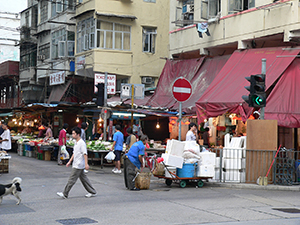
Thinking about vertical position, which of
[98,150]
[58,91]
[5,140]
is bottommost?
[98,150]

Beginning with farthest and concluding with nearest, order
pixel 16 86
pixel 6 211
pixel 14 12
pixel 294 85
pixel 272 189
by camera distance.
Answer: pixel 14 12 < pixel 16 86 < pixel 294 85 < pixel 272 189 < pixel 6 211

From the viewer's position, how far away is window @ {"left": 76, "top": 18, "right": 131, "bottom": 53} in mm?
28672

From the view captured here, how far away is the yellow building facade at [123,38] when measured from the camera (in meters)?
28.7

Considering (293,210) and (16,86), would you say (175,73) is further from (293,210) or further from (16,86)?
(16,86)

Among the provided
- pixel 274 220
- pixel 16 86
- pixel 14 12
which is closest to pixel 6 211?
pixel 274 220

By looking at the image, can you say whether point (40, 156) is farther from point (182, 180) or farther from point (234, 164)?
point (234, 164)

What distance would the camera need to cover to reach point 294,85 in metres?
17.1

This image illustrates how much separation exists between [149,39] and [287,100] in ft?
51.1

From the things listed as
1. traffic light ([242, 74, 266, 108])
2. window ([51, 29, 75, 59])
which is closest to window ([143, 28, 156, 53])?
window ([51, 29, 75, 59])

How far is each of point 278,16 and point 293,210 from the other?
10235mm

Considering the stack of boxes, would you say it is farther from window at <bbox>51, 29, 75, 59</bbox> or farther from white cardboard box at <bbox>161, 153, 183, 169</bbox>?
window at <bbox>51, 29, 75, 59</bbox>

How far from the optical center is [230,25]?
21125mm

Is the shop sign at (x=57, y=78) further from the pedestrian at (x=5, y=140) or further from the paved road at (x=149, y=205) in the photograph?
the paved road at (x=149, y=205)

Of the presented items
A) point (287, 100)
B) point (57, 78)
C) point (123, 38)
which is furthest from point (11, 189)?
point (57, 78)
